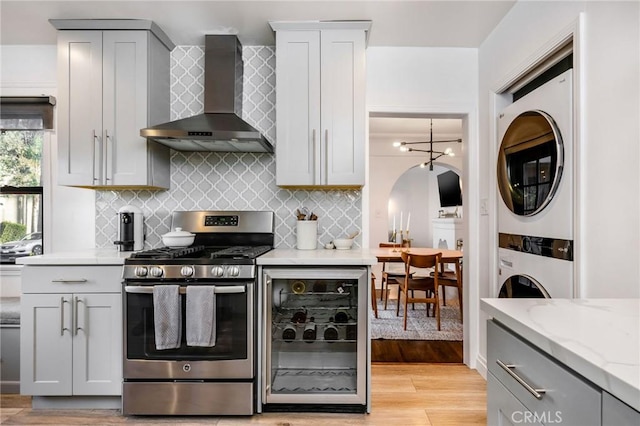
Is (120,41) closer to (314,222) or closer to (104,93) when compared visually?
(104,93)

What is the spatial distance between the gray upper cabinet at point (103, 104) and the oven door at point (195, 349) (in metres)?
0.91

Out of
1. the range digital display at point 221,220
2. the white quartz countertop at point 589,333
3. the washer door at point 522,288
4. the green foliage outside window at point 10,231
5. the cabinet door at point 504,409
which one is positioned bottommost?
the cabinet door at point 504,409

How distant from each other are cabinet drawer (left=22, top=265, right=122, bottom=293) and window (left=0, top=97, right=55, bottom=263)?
3.16ft

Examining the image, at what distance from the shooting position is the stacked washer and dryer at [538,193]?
177cm

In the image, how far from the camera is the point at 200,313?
2055 mm

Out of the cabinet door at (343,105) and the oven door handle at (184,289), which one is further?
the cabinet door at (343,105)

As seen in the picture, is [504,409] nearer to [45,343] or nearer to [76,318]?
[76,318]

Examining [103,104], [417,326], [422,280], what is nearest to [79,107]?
[103,104]

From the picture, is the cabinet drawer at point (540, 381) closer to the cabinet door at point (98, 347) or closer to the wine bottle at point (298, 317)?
the wine bottle at point (298, 317)

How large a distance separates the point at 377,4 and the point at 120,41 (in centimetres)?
175

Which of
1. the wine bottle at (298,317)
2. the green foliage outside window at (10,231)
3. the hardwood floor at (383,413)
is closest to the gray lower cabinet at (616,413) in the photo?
the hardwood floor at (383,413)

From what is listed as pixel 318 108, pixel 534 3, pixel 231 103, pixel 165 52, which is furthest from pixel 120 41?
pixel 534 3

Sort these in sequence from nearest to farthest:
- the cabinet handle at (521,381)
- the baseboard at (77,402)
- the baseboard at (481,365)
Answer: the cabinet handle at (521,381) < the baseboard at (77,402) < the baseboard at (481,365)

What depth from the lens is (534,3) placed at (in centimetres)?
210
